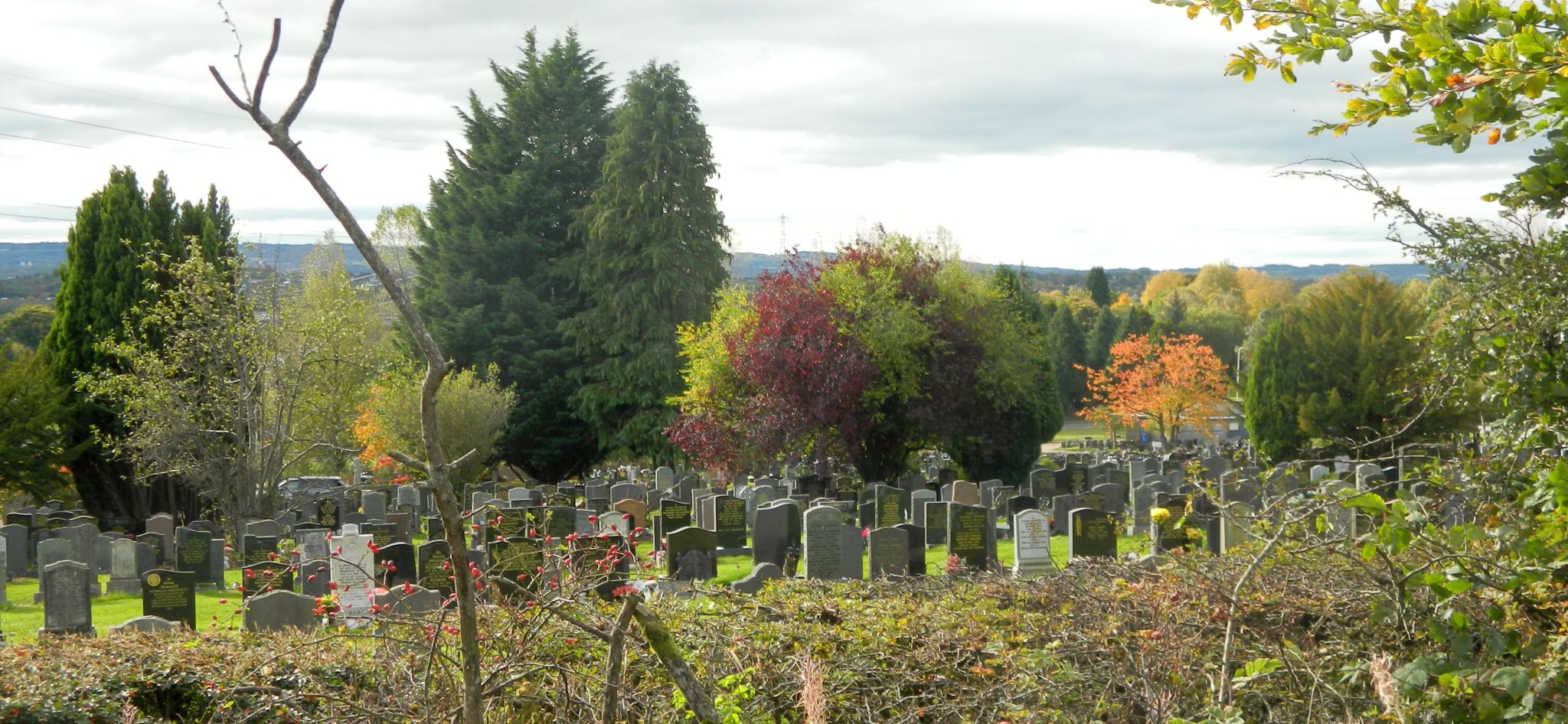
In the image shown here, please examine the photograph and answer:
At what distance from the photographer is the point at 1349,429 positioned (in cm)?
2872

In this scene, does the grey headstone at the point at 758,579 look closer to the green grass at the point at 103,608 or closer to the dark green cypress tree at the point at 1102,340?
the green grass at the point at 103,608

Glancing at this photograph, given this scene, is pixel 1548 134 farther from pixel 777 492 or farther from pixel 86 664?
pixel 777 492

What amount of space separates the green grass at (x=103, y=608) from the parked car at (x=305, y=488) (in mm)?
6798

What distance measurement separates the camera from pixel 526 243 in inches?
1522

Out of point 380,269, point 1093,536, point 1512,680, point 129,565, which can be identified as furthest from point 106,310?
point 1512,680

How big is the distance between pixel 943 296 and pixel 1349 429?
36.4ft

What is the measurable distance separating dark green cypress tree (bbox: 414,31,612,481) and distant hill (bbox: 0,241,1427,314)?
4838 millimetres

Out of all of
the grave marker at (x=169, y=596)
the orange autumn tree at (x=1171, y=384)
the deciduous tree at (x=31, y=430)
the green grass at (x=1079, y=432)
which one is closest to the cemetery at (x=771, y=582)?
the grave marker at (x=169, y=596)

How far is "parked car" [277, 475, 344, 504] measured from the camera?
2497 centimetres

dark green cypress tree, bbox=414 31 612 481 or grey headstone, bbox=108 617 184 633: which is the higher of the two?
dark green cypress tree, bbox=414 31 612 481

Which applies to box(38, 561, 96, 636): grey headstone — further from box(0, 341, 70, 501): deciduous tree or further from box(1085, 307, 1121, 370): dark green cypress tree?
box(1085, 307, 1121, 370): dark green cypress tree

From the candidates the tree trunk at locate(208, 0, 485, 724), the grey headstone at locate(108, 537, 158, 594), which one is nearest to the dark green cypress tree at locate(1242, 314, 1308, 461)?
the grey headstone at locate(108, 537, 158, 594)

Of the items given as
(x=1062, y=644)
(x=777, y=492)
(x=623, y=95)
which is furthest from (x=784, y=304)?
(x=1062, y=644)

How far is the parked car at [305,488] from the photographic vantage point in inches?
983
